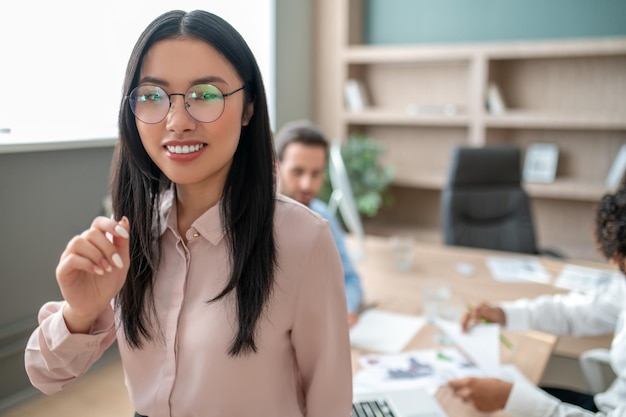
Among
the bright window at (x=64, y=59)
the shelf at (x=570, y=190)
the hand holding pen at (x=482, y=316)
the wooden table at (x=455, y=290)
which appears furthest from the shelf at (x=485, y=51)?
the hand holding pen at (x=482, y=316)

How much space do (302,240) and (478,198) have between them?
2.31m

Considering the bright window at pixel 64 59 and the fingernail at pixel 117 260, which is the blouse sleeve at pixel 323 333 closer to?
the fingernail at pixel 117 260

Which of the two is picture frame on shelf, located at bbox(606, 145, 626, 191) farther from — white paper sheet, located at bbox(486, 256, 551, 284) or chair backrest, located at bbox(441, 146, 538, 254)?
white paper sheet, located at bbox(486, 256, 551, 284)

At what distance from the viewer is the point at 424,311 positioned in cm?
192

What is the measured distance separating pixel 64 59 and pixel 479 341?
68.7 inches

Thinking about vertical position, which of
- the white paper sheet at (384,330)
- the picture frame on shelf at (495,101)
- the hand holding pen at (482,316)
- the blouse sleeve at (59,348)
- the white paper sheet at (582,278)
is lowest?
the white paper sheet at (384,330)

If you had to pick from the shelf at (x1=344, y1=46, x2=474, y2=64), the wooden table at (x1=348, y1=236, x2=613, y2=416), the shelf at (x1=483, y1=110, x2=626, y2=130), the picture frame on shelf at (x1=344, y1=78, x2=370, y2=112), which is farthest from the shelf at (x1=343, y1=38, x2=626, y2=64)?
the wooden table at (x1=348, y1=236, x2=613, y2=416)

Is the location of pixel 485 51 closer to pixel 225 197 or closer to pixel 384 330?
pixel 384 330

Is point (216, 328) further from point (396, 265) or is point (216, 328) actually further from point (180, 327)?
point (396, 265)

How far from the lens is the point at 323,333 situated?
0.92m

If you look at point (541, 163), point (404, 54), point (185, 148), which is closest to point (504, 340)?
point (185, 148)

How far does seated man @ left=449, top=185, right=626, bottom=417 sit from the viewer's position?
1293 mm

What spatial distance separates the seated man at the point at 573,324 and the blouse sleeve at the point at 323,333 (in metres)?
0.53

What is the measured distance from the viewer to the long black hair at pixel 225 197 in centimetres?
86
